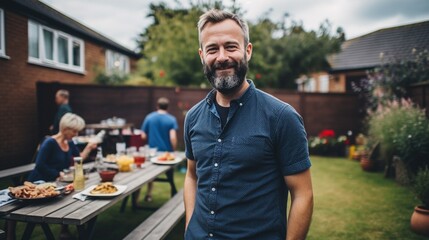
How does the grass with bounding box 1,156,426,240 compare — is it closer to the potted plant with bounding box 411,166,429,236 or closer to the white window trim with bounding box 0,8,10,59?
the potted plant with bounding box 411,166,429,236

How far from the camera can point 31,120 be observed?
9.98 meters

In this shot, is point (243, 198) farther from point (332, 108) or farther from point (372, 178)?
point (332, 108)

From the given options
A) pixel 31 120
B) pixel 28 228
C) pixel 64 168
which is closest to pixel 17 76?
pixel 31 120

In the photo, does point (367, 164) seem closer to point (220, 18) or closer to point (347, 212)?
point (347, 212)

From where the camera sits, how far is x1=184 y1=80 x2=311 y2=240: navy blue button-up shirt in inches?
61.5

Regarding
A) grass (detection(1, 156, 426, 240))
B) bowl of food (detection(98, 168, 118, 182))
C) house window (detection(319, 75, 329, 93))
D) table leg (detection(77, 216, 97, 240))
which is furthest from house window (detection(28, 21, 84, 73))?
house window (detection(319, 75, 329, 93))

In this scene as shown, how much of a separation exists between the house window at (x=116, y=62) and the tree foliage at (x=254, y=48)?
136 centimetres

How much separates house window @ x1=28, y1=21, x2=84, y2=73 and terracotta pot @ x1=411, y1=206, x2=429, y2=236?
10.3 metres

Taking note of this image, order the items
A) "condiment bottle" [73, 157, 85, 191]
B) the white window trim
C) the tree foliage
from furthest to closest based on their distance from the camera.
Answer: the tree foliage, the white window trim, "condiment bottle" [73, 157, 85, 191]

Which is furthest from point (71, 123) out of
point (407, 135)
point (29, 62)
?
point (29, 62)

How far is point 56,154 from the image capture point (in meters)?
4.06

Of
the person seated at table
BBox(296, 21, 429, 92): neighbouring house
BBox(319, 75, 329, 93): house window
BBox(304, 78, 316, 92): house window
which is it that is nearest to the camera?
the person seated at table

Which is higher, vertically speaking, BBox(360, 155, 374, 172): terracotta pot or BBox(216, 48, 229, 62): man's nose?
BBox(216, 48, 229, 62): man's nose

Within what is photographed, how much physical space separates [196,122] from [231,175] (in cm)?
43
